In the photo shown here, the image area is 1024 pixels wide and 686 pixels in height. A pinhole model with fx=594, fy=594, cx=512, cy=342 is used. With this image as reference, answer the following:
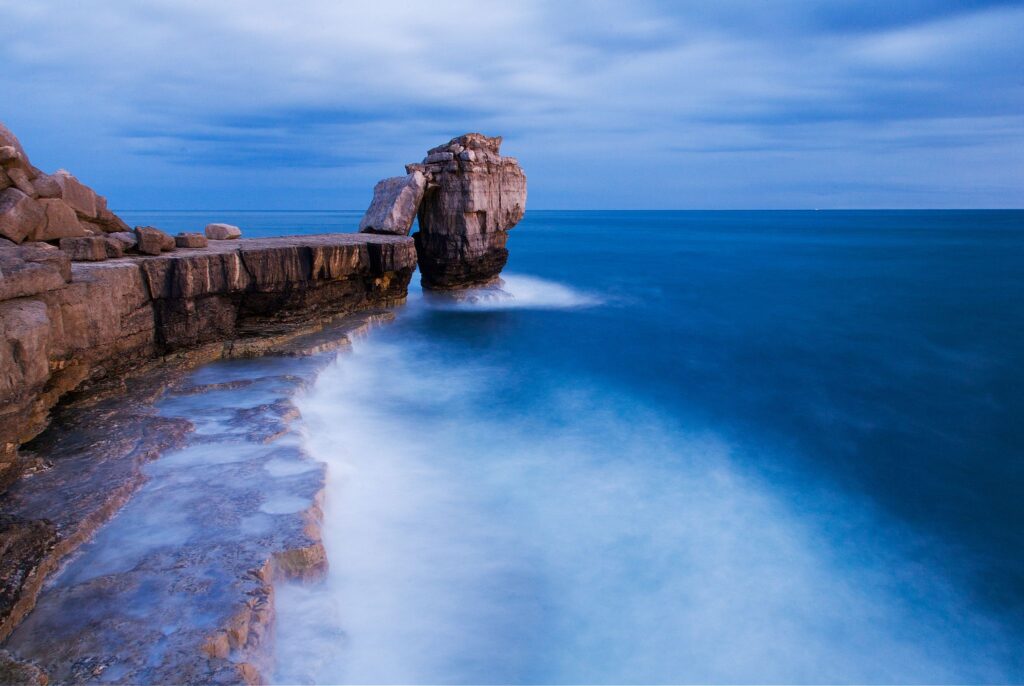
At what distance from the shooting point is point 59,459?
5.47 meters

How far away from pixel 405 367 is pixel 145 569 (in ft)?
22.6

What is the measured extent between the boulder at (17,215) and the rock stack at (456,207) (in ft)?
27.2

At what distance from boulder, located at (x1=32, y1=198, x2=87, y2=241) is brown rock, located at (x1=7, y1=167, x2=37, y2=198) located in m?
0.16

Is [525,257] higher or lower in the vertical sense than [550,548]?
higher

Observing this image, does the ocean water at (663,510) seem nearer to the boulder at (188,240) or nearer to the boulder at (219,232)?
the boulder at (188,240)

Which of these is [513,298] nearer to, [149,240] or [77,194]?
[149,240]

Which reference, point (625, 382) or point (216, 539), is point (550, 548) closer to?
point (216, 539)

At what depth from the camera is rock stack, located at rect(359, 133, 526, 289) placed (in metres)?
15.2

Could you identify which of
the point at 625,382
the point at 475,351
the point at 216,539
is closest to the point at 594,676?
the point at 216,539

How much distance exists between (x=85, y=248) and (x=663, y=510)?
25.3 ft

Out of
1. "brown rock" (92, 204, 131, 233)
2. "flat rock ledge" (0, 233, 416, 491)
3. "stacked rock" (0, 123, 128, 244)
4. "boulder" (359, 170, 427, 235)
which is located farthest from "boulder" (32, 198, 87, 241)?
"boulder" (359, 170, 427, 235)

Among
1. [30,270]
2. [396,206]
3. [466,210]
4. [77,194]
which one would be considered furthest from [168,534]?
[466,210]

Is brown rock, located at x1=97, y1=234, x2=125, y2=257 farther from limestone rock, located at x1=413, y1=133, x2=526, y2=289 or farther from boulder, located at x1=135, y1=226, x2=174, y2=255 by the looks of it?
limestone rock, located at x1=413, y1=133, x2=526, y2=289

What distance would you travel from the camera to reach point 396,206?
14.8m
